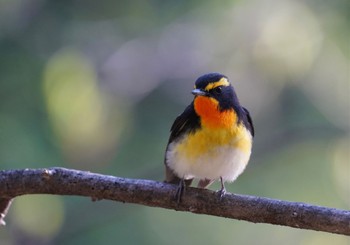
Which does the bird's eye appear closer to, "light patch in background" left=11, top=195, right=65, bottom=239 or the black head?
the black head

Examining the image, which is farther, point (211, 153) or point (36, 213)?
point (36, 213)

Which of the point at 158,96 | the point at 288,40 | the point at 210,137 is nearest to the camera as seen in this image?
Answer: the point at 210,137

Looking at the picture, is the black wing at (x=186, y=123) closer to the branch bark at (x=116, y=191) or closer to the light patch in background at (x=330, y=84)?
the branch bark at (x=116, y=191)

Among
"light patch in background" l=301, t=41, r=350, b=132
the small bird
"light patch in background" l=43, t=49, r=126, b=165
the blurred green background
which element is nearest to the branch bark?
the small bird

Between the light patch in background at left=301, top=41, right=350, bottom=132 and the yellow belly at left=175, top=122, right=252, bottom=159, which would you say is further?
the light patch in background at left=301, top=41, right=350, bottom=132

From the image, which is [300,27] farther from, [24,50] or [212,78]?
[212,78]

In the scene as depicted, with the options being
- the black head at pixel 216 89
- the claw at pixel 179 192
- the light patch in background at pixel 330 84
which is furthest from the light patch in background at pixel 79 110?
the claw at pixel 179 192

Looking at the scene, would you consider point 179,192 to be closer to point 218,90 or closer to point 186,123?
point 186,123

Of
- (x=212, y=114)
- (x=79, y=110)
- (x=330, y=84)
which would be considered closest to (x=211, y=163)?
(x=212, y=114)

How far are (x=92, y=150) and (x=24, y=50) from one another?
1.12 metres

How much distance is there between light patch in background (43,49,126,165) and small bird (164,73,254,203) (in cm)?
265

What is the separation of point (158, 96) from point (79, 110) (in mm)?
1192

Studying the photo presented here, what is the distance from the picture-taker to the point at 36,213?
720cm

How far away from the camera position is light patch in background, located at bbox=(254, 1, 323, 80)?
297 inches
